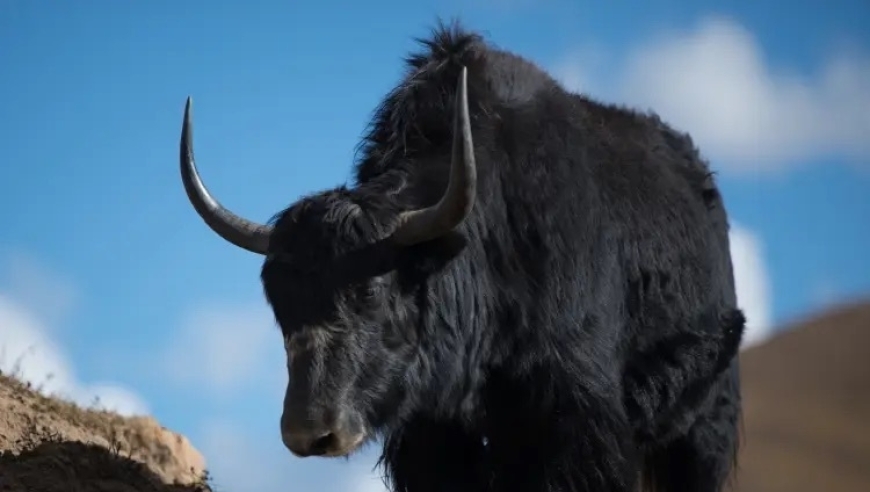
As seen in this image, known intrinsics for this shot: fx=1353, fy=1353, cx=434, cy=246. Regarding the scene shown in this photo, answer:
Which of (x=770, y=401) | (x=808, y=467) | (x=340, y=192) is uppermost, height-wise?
(x=770, y=401)

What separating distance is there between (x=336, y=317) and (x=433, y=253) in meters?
0.64

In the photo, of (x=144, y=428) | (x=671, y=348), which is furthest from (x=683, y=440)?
(x=144, y=428)

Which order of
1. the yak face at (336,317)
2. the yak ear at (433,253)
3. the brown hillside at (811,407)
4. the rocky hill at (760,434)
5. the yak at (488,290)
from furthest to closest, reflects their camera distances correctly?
1. the brown hillside at (811,407)
2. the rocky hill at (760,434)
3. the yak ear at (433,253)
4. the yak at (488,290)
5. the yak face at (336,317)

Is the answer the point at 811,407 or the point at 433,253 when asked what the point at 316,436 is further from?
the point at 811,407

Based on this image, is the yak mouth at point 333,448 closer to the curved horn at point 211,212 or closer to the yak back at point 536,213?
the yak back at point 536,213

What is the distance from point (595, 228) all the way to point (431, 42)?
137cm

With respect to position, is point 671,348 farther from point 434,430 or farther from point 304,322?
point 304,322

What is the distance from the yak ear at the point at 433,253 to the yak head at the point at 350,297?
10 millimetres

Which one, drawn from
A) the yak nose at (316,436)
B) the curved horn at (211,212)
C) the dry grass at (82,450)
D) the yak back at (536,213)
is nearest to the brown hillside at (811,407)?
the dry grass at (82,450)

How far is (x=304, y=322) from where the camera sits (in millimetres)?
5898

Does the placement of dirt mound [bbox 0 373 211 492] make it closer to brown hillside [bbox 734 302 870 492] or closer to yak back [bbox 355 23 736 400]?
yak back [bbox 355 23 736 400]

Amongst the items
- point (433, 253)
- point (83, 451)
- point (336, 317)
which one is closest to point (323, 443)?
point (336, 317)

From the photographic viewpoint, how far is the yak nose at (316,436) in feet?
18.6

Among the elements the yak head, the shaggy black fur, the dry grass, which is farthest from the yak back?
the dry grass
